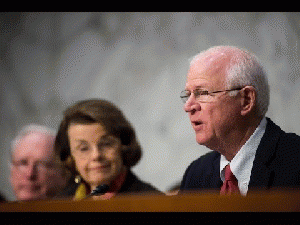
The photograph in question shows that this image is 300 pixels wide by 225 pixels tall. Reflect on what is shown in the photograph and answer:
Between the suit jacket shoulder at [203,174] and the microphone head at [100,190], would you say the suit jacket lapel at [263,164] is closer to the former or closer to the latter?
the suit jacket shoulder at [203,174]

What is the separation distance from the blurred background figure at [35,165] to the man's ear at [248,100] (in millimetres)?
1111

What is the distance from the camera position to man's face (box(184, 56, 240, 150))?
2.61 meters

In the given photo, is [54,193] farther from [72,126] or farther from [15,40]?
[15,40]

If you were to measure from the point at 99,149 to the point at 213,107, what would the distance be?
0.69 meters

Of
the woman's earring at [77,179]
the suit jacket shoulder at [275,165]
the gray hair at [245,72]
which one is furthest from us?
the woman's earring at [77,179]

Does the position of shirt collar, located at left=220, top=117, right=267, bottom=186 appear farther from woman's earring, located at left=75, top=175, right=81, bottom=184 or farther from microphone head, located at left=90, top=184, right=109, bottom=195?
woman's earring, located at left=75, top=175, right=81, bottom=184

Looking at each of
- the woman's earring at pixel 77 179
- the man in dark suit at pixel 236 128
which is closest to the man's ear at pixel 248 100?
the man in dark suit at pixel 236 128

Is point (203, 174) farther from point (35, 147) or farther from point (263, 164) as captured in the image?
point (35, 147)

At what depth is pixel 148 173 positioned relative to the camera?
9.41ft

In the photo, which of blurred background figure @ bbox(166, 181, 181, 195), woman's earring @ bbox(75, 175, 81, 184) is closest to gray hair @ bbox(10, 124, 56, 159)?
woman's earring @ bbox(75, 175, 81, 184)

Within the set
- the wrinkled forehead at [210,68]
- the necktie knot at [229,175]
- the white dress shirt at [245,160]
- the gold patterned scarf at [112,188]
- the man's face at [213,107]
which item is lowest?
the gold patterned scarf at [112,188]

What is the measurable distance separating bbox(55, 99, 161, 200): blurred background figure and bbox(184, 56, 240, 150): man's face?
423 mm

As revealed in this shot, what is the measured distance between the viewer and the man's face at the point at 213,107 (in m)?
2.61

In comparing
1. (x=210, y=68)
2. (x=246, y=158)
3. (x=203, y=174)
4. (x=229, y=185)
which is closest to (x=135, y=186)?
A: (x=203, y=174)
